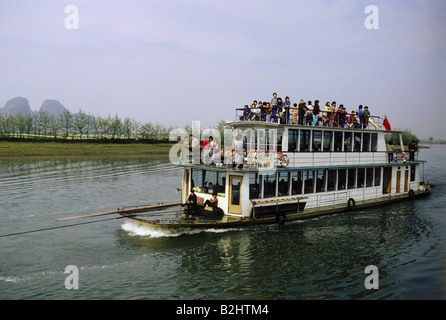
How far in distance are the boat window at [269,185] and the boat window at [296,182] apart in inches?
64.5

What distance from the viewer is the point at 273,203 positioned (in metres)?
20.2

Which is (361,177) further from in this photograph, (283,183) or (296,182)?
(283,183)

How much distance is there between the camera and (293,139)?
2148cm

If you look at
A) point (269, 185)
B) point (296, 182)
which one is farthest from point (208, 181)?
point (296, 182)

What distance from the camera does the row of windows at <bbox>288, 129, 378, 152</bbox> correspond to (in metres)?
21.6

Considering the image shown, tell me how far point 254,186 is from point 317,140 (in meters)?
6.09

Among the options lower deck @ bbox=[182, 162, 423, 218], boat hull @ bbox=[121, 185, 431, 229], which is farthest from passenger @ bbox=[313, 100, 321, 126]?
boat hull @ bbox=[121, 185, 431, 229]

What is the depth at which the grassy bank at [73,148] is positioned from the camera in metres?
71.5

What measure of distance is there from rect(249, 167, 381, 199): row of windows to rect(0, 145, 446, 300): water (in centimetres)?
213

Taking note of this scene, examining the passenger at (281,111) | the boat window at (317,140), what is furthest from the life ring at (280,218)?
the passenger at (281,111)

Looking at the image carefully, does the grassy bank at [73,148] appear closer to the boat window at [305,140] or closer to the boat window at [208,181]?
the boat window at [208,181]

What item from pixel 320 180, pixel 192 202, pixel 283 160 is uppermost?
pixel 283 160
